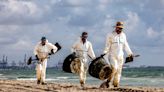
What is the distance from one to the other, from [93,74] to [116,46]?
4.70ft

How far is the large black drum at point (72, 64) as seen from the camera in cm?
1847

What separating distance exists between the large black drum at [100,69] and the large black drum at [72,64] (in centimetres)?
76

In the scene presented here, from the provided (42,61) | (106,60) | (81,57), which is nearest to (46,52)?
(42,61)

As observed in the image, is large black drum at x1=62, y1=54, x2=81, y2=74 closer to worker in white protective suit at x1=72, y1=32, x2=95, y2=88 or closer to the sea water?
worker in white protective suit at x1=72, y1=32, x2=95, y2=88

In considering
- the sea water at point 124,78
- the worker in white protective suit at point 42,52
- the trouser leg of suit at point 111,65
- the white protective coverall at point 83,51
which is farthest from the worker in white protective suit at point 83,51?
the sea water at point 124,78

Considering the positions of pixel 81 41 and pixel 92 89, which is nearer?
pixel 92 89

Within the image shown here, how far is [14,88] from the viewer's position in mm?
16156

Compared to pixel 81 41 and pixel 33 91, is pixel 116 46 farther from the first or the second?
pixel 33 91

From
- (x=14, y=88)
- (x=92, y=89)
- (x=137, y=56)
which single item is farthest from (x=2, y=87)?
(x=137, y=56)

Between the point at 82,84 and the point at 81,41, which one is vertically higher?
the point at 81,41

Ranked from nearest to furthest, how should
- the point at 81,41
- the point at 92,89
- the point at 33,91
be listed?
the point at 33,91 → the point at 92,89 → the point at 81,41

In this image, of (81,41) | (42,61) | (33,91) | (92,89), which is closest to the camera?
(33,91)

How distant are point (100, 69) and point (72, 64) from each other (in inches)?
60.5

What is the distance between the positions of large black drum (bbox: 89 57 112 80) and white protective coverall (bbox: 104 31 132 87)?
17 centimetres
